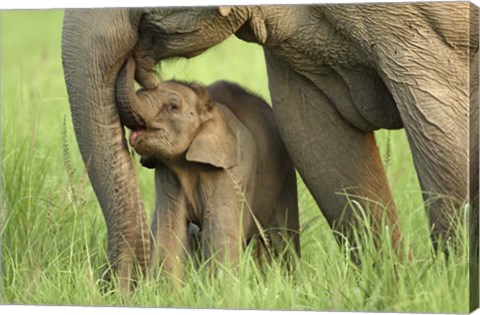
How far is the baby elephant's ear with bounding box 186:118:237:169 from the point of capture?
215 inches

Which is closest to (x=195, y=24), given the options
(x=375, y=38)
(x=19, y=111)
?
(x=375, y=38)

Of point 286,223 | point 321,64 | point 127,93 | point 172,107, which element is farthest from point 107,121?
point 286,223

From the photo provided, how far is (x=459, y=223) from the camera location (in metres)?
4.87

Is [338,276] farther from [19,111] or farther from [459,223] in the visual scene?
[19,111]

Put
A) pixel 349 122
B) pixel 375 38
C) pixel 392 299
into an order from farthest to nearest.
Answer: pixel 349 122
pixel 375 38
pixel 392 299

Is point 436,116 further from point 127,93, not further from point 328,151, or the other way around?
point 127,93

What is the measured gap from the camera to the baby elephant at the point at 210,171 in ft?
17.7

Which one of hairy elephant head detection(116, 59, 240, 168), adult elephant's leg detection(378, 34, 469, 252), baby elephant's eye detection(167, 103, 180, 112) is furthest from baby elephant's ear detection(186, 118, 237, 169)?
adult elephant's leg detection(378, 34, 469, 252)

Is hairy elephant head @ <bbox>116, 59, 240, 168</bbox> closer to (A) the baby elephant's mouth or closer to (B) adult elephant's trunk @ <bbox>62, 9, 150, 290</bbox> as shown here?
(A) the baby elephant's mouth

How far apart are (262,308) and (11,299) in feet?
2.64

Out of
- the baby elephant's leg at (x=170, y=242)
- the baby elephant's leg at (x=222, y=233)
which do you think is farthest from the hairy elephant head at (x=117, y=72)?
the baby elephant's leg at (x=222, y=233)

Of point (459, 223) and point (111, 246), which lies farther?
point (111, 246)

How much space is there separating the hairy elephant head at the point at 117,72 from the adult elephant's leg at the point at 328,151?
1.63 ft

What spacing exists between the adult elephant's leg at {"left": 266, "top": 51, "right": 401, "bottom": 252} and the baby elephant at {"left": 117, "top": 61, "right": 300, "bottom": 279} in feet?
0.31
